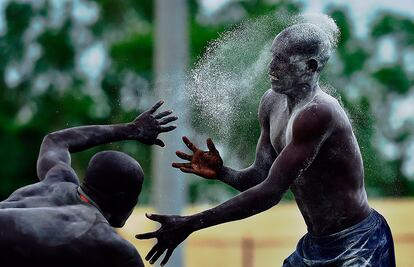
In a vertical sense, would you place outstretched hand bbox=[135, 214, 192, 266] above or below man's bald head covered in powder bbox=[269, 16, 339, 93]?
below

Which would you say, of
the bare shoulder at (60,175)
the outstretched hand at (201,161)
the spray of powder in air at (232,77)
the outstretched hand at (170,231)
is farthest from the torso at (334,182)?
the bare shoulder at (60,175)

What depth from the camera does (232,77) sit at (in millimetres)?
6441

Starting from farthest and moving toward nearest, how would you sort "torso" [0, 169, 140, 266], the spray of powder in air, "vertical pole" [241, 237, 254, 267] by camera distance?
"vertical pole" [241, 237, 254, 267] → the spray of powder in air → "torso" [0, 169, 140, 266]

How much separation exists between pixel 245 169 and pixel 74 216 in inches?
45.4

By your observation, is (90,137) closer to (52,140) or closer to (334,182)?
(52,140)

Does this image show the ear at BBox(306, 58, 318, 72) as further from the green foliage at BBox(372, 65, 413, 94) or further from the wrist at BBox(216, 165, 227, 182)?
the green foliage at BBox(372, 65, 413, 94)

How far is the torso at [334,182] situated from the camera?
543cm

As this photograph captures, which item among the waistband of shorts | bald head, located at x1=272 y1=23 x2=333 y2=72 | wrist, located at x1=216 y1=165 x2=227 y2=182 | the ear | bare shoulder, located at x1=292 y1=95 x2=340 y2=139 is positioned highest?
bald head, located at x1=272 y1=23 x2=333 y2=72

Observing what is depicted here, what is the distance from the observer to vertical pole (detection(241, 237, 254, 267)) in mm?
13953

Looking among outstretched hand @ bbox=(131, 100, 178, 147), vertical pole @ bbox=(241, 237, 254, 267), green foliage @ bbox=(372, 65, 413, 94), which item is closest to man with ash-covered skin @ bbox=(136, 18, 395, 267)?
outstretched hand @ bbox=(131, 100, 178, 147)

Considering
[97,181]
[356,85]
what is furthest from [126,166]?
[356,85]

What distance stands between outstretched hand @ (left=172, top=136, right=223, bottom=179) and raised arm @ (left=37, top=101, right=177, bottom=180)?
0.46m

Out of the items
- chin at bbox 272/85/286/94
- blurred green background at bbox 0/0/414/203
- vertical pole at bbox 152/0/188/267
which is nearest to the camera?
chin at bbox 272/85/286/94

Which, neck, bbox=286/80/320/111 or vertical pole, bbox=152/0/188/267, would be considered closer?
neck, bbox=286/80/320/111
